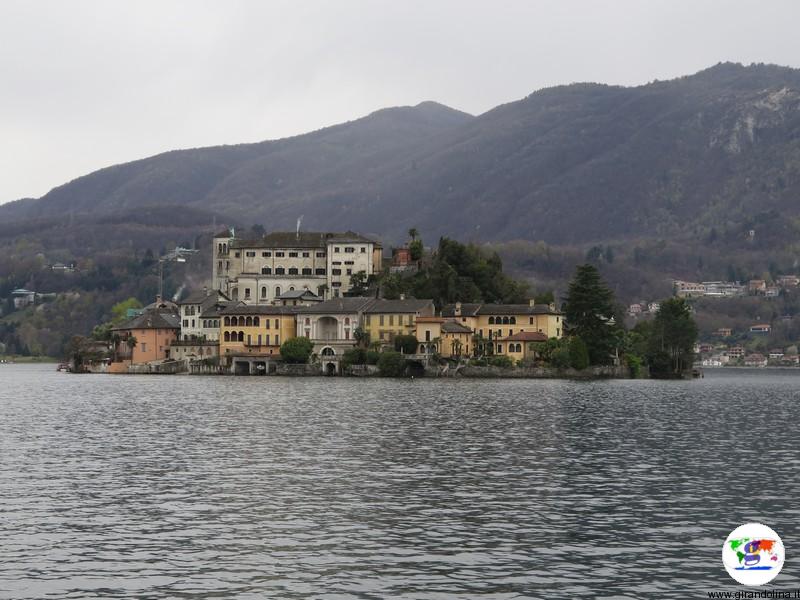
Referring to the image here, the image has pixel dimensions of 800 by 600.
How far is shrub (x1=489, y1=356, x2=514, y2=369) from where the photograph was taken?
15650cm

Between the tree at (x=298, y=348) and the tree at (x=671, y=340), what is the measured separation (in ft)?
176

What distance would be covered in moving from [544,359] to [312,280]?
154ft

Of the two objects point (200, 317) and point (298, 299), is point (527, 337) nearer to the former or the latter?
point (298, 299)

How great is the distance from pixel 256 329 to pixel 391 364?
2507cm

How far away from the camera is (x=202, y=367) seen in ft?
575

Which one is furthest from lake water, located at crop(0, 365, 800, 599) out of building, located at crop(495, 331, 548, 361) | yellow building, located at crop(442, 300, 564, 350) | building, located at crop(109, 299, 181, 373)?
building, located at crop(109, 299, 181, 373)

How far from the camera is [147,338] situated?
609 ft

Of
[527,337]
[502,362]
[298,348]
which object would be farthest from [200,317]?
[527,337]

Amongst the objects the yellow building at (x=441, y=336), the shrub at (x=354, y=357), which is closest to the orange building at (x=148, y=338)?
the shrub at (x=354, y=357)

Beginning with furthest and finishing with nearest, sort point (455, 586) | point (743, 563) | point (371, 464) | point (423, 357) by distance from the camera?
1. point (423, 357)
2. point (371, 464)
3. point (743, 563)
4. point (455, 586)

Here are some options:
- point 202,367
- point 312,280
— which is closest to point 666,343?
point 312,280

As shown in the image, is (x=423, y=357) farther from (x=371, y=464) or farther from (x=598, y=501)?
(x=598, y=501)

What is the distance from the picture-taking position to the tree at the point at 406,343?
157 metres

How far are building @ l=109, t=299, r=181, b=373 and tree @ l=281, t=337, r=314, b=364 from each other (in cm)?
2698
